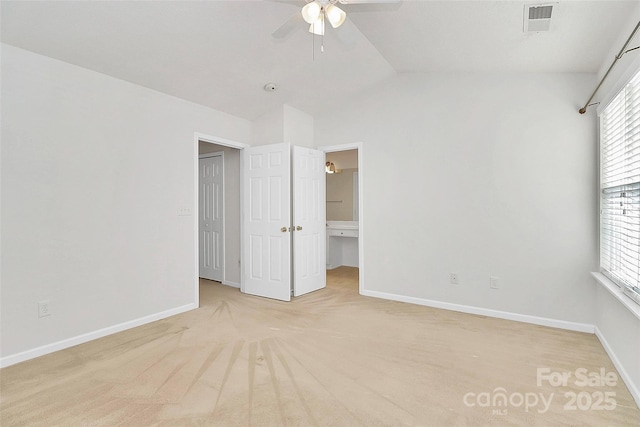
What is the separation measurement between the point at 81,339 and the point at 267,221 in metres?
2.29

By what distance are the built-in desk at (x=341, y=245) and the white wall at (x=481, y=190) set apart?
5.39ft

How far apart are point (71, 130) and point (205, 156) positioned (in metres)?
2.48

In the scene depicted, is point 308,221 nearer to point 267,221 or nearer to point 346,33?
point 267,221

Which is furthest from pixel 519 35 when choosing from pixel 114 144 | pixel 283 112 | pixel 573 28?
pixel 114 144

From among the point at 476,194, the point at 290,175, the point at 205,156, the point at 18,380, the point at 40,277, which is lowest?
the point at 18,380

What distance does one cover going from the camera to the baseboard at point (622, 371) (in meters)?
2.02

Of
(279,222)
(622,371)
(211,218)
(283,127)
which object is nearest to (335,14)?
(283,127)

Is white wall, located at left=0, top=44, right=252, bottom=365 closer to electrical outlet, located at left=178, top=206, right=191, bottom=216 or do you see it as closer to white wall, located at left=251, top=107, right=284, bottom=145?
electrical outlet, located at left=178, top=206, right=191, bottom=216

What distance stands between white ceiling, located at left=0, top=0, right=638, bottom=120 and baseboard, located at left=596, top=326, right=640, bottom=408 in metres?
2.49

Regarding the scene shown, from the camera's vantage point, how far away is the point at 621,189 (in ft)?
8.02

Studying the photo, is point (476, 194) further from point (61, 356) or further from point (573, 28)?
point (61, 356)

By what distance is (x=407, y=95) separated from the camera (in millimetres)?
4070

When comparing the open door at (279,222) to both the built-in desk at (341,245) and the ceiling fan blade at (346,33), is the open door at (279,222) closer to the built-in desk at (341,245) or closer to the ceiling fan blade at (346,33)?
the built-in desk at (341,245)

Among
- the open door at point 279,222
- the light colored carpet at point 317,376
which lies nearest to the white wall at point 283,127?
the open door at point 279,222
